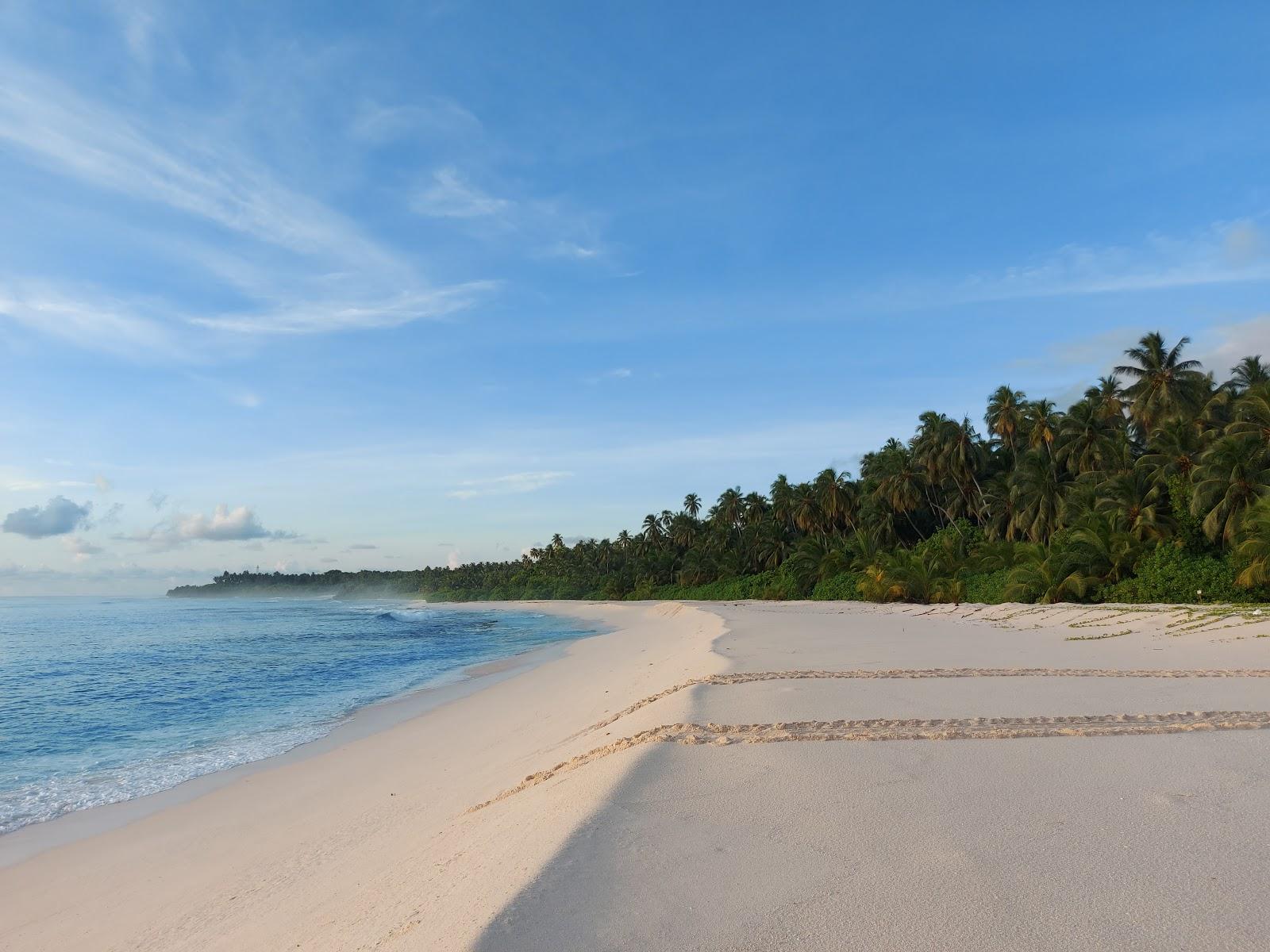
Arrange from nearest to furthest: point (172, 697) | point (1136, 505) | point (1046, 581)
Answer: point (172, 697) < point (1046, 581) < point (1136, 505)

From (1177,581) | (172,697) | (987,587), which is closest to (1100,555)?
(1177,581)

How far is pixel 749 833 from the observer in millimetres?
4621

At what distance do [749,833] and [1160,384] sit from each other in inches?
1902

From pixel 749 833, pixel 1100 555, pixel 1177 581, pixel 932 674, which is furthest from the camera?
pixel 1100 555

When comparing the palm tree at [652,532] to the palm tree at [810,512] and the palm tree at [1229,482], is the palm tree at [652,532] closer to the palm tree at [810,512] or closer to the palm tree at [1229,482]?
the palm tree at [810,512]

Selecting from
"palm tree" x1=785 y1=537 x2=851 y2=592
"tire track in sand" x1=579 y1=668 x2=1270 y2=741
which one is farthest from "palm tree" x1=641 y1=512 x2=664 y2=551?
"tire track in sand" x1=579 y1=668 x2=1270 y2=741

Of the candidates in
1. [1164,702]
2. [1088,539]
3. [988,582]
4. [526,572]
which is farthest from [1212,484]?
[526,572]

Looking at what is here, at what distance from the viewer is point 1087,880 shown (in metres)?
3.77

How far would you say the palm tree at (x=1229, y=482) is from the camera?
26703 millimetres

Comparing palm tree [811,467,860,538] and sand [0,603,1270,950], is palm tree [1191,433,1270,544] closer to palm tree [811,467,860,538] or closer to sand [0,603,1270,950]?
sand [0,603,1270,950]

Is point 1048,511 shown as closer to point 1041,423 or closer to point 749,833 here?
point 1041,423

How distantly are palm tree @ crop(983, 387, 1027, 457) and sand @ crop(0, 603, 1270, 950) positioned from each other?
4265cm

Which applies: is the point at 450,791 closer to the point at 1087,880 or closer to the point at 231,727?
the point at 1087,880

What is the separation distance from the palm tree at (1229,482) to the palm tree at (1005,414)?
23.4m
